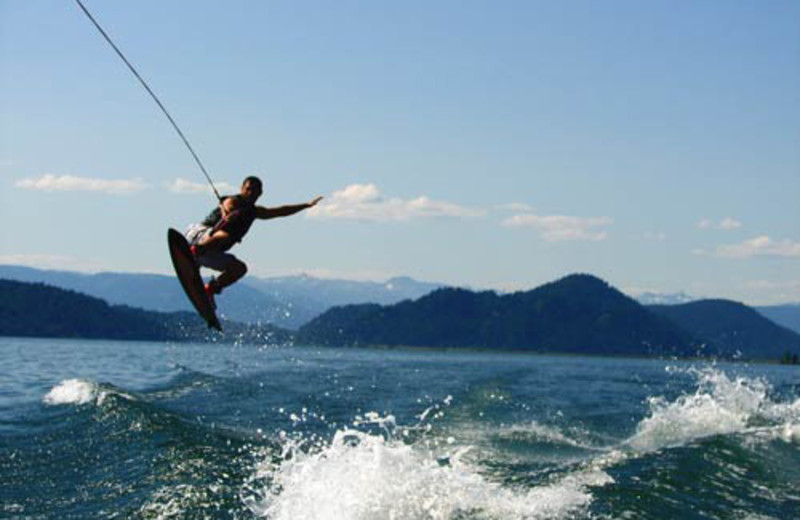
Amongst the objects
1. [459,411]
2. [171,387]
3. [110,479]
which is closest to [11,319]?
[171,387]

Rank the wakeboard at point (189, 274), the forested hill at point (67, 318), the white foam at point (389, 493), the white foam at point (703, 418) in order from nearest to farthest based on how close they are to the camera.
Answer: the white foam at point (389, 493)
the wakeboard at point (189, 274)
the white foam at point (703, 418)
the forested hill at point (67, 318)

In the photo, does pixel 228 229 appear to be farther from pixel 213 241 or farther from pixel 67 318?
pixel 67 318

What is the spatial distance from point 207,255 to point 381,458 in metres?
4.51

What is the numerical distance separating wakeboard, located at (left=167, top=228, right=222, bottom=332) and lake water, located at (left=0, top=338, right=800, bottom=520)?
2765mm

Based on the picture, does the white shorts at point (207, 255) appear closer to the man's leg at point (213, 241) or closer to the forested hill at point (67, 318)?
the man's leg at point (213, 241)

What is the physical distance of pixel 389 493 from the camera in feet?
39.9

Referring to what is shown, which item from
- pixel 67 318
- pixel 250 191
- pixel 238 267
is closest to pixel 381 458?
pixel 238 267

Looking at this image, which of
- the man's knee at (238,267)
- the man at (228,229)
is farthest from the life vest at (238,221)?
the man's knee at (238,267)

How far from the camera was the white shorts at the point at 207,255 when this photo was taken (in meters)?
14.4

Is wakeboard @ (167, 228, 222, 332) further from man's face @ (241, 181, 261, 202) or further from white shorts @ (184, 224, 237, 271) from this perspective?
man's face @ (241, 181, 261, 202)

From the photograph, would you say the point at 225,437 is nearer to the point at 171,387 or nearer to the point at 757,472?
the point at 757,472

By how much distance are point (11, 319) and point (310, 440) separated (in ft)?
520

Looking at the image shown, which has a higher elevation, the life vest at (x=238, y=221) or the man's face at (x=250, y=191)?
the man's face at (x=250, y=191)

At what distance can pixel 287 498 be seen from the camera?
41.4 feet
